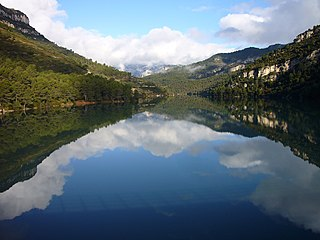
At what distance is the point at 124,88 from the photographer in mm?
174000

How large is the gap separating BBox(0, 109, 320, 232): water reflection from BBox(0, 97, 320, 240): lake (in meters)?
0.07

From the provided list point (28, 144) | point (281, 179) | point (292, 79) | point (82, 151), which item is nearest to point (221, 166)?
point (281, 179)

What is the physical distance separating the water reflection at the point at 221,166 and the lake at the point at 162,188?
0.07m

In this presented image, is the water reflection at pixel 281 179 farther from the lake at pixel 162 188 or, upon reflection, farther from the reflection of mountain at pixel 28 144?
the reflection of mountain at pixel 28 144

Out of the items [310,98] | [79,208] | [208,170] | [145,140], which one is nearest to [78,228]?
[79,208]

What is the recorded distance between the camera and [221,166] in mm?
30984

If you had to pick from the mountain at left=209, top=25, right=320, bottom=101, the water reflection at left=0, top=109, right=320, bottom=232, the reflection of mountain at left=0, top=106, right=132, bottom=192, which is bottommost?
the reflection of mountain at left=0, top=106, right=132, bottom=192

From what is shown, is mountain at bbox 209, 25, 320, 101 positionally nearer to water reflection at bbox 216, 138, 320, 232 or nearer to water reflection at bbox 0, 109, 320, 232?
water reflection at bbox 0, 109, 320, 232

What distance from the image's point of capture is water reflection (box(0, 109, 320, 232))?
20.1 m

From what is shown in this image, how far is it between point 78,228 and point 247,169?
1671cm

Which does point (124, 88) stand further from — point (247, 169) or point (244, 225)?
point (244, 225)

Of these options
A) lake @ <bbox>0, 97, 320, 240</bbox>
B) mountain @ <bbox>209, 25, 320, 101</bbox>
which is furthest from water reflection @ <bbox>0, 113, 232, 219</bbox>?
mountain @ <bbox>209, 25, 320, 101</bbox>

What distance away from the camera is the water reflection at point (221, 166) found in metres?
20.1

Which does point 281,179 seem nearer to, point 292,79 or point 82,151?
point 82,151
